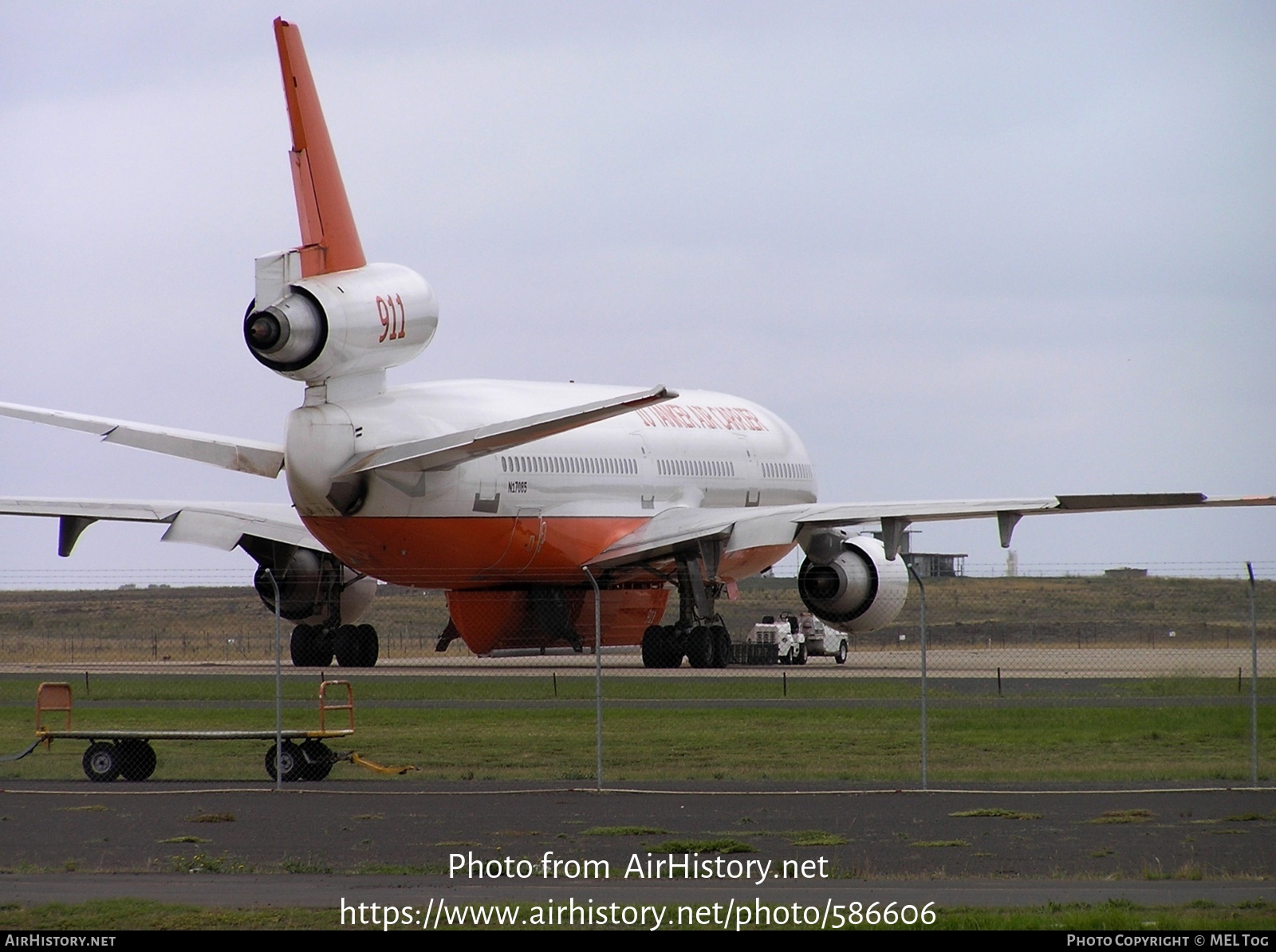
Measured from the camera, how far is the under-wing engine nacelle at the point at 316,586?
1296 inches

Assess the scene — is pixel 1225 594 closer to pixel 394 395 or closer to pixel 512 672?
pixel 512 672

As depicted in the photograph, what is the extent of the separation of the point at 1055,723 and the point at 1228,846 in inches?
400

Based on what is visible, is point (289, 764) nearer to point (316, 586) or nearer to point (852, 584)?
point (316, 586)

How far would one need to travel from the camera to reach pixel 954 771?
18.5m

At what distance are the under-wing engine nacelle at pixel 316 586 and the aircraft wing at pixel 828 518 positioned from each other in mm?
4505

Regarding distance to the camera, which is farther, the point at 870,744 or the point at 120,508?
the point at 120,508

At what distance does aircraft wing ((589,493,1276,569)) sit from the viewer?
1095 inches

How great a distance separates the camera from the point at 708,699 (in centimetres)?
2627

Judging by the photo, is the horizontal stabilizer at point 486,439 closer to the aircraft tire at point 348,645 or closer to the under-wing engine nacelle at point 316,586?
the aircraft tire at point 348,645

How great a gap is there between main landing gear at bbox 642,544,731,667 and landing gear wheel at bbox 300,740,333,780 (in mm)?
13612

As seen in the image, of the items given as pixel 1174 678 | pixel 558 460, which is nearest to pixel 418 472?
pixel 558 460

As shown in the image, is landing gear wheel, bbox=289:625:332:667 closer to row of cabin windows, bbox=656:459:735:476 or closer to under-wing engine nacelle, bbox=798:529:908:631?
row of cabin windows, bbox=656:459:735:476

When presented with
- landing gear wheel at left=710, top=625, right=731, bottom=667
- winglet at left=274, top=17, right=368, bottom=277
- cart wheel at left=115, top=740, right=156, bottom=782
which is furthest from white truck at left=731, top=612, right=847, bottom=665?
cart wheel at left=115, top=740, right=156, bottom=782

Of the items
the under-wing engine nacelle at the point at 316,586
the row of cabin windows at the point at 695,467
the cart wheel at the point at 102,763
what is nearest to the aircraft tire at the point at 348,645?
the under-wing engine nacelle at the point at 316,586
